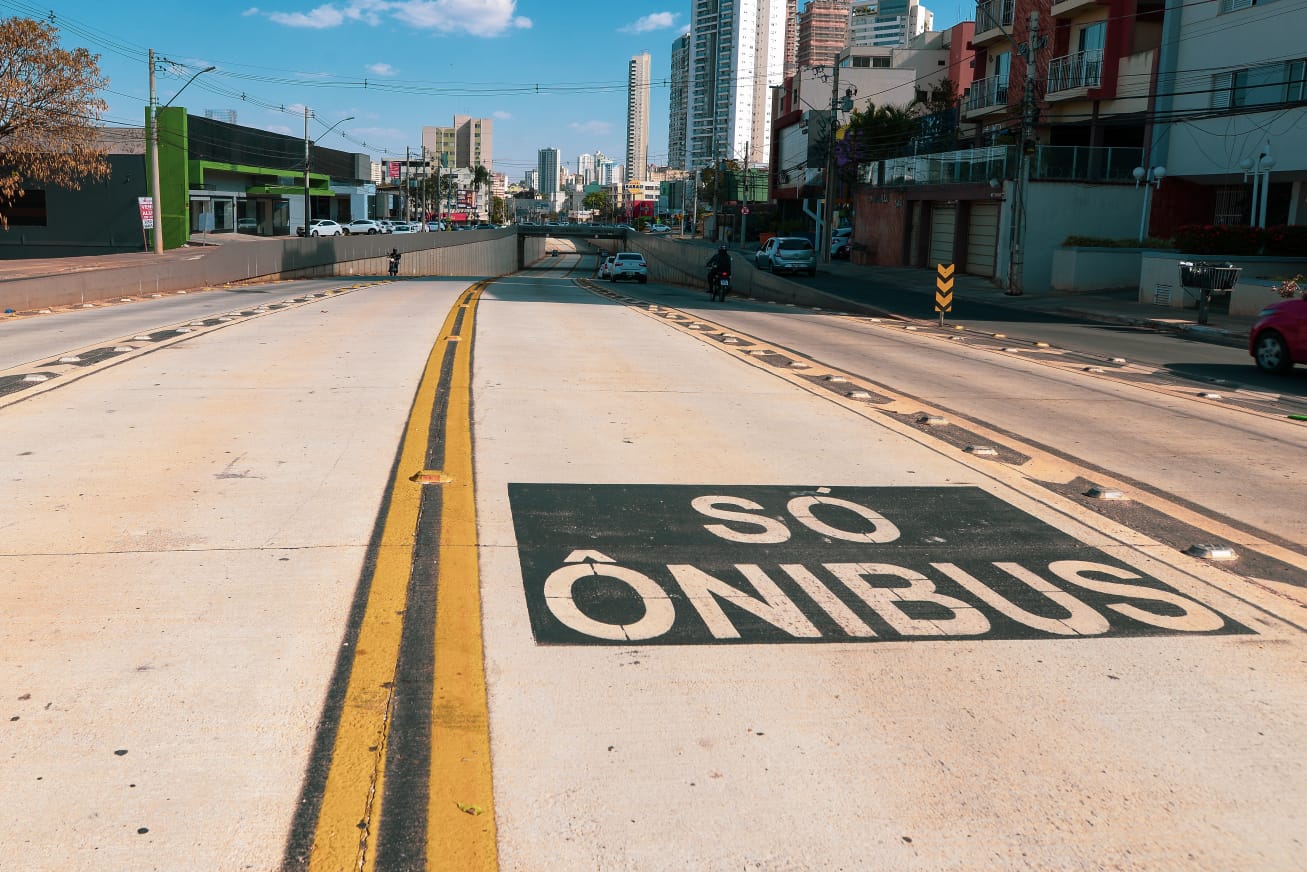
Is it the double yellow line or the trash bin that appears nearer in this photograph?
the double yellow line

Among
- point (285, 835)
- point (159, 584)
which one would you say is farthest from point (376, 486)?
point (285, 835)

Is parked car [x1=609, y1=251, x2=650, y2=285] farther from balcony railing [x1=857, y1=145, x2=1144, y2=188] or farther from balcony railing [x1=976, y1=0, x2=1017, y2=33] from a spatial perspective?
balcony railing [x1=976, y1=0, x2=1017, y2=33]

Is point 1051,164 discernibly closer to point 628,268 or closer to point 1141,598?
point 628,268

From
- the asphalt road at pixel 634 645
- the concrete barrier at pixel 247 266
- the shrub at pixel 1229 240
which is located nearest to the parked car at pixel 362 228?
the concrete barrier at pixel 247 266

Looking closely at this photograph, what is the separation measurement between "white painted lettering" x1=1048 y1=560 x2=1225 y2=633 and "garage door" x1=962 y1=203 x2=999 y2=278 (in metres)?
41.8

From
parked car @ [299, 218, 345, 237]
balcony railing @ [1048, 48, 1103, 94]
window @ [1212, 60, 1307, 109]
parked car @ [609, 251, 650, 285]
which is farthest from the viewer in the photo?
parked car @ [299, 218, 345, 237]

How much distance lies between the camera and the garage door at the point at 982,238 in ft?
155

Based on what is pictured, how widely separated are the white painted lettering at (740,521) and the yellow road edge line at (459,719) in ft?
4.43

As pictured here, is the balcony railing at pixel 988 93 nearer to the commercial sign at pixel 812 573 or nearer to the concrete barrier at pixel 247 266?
the concrete barrier at pixel 247 266

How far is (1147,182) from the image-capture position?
42.1 meters

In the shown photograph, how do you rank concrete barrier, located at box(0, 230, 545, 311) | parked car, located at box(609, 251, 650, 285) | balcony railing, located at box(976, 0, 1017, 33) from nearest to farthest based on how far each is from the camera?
concrete barrier, located at box(0, 230, 545, 311), balcony railing, located at box(976, 0, 1017, 33), parked car, located at box(609, 251, 650, 285)

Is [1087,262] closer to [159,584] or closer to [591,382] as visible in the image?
[591,382]

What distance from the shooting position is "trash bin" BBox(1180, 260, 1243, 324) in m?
28.1

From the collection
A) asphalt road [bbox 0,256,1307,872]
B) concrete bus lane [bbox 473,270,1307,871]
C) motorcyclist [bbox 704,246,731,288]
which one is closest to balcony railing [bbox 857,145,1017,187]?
motorcyclist [bbox 704,246,731,288]
